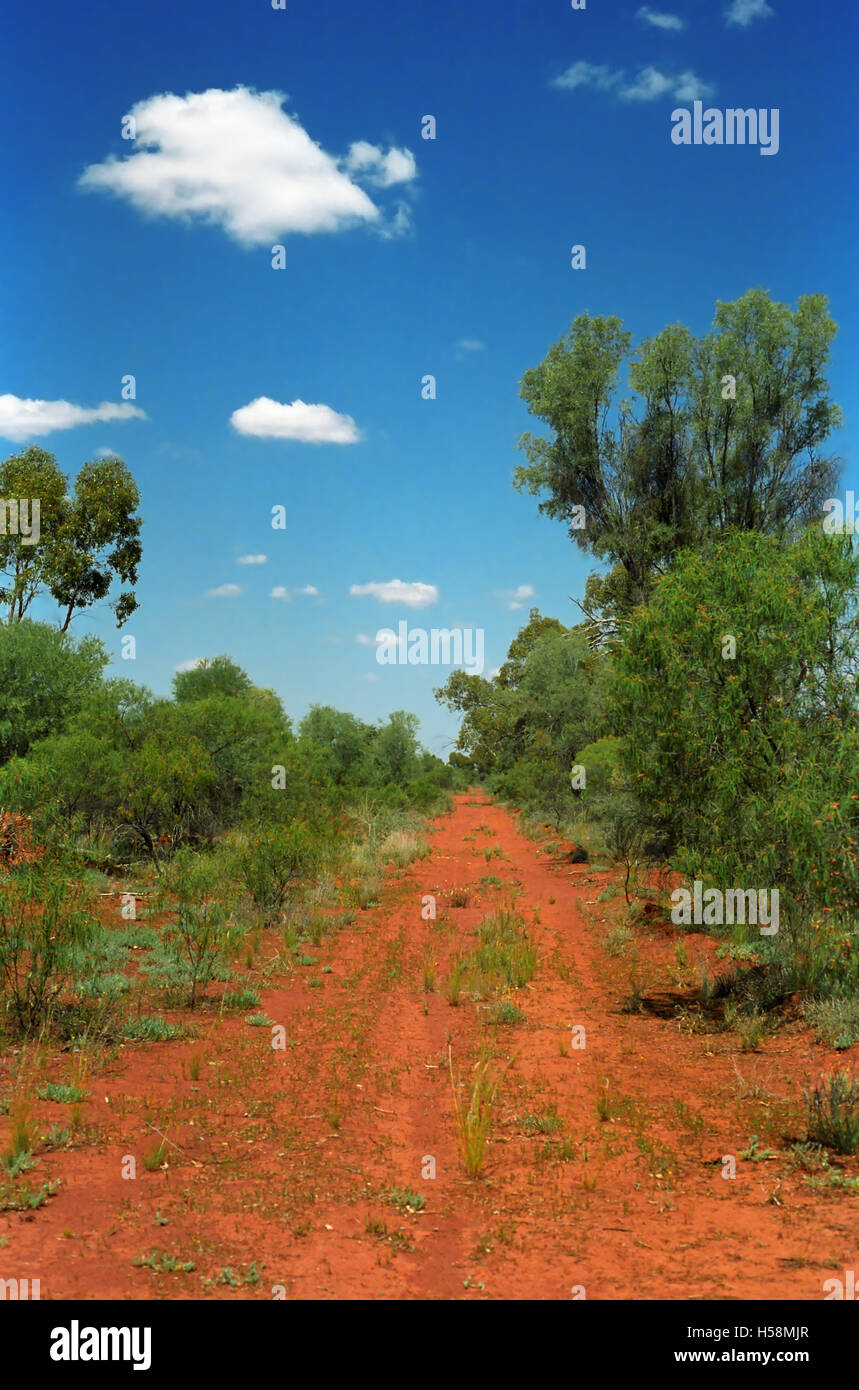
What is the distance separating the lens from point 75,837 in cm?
1830

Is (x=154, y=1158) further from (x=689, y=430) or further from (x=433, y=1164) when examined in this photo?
(x=689, y=430)

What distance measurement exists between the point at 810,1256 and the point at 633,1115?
2.67m

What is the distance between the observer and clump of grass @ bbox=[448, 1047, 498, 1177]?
682 centimetres

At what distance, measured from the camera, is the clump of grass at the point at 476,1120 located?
6816 mm

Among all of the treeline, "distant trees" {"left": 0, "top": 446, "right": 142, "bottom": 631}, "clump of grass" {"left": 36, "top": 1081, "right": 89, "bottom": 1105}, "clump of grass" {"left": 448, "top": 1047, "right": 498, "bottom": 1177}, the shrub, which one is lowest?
"clump of grass" {"left": 448, "top": 1047, "right": 498, "bottom": 1177}

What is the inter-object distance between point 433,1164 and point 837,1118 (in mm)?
2864

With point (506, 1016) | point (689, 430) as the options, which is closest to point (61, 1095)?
point (506, 1016)

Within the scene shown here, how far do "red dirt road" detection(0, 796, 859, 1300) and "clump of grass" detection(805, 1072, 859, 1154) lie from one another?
18 centimetres

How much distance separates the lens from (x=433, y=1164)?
273 inches

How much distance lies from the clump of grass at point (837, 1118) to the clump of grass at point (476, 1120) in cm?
238

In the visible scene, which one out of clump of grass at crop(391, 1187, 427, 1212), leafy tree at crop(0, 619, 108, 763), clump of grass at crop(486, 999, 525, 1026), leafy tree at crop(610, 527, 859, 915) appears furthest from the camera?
leafy tree at crop(0, 619, 108, 763)

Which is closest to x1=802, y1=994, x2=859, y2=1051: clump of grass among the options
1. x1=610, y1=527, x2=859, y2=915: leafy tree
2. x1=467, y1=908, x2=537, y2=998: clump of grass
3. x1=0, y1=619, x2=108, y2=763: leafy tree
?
x1=610, y1=527, x2=859, y2=915: leafy tree

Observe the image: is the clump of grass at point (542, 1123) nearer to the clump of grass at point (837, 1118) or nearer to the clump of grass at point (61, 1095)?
the clump of grass at point (837, 1118)

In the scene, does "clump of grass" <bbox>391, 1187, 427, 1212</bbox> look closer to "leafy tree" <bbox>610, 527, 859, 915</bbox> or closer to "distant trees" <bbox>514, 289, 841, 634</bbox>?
"leafy tree" <bbox>610, 527, 859, 915</bbox>
